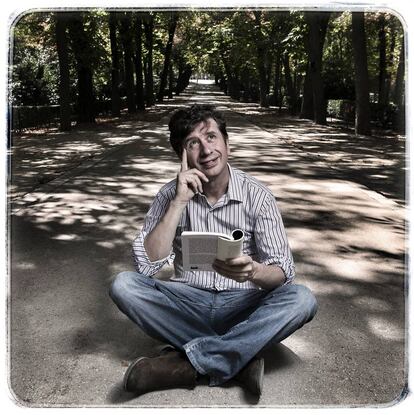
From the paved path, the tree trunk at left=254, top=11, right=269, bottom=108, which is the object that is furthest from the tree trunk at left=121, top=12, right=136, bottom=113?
the paved path

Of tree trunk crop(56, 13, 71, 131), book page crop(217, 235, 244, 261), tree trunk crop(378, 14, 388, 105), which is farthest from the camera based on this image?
tree trunk crop(378, 14, 388, 105)

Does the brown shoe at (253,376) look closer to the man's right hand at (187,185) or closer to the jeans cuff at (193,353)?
the jeans cuff at (193,353)

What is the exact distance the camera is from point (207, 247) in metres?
2.78

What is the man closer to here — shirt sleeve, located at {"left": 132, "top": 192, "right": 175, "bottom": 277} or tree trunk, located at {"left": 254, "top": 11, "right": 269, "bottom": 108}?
shirt sleeve, located at {"left": 132, "top": 192, "right": 175, "bottom": 277}

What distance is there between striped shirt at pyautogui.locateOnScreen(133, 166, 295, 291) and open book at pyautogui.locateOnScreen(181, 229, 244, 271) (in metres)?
0.33

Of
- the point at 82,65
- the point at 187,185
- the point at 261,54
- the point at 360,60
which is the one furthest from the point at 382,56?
the point at 187,185

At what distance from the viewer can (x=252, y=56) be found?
1336 inches

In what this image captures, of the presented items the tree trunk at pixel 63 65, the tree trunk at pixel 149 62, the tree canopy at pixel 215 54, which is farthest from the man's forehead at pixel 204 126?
the tree trunk at pixel 149 62

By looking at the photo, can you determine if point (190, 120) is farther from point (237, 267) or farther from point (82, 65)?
point (82, 65)

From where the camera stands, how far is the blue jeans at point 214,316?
2955mm

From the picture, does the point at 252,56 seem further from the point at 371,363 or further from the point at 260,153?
the point at 371,363

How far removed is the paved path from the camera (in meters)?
3.00

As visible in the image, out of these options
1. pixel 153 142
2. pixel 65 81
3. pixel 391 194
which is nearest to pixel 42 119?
pixel 65 81

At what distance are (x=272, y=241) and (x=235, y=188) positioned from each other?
0.41 m
